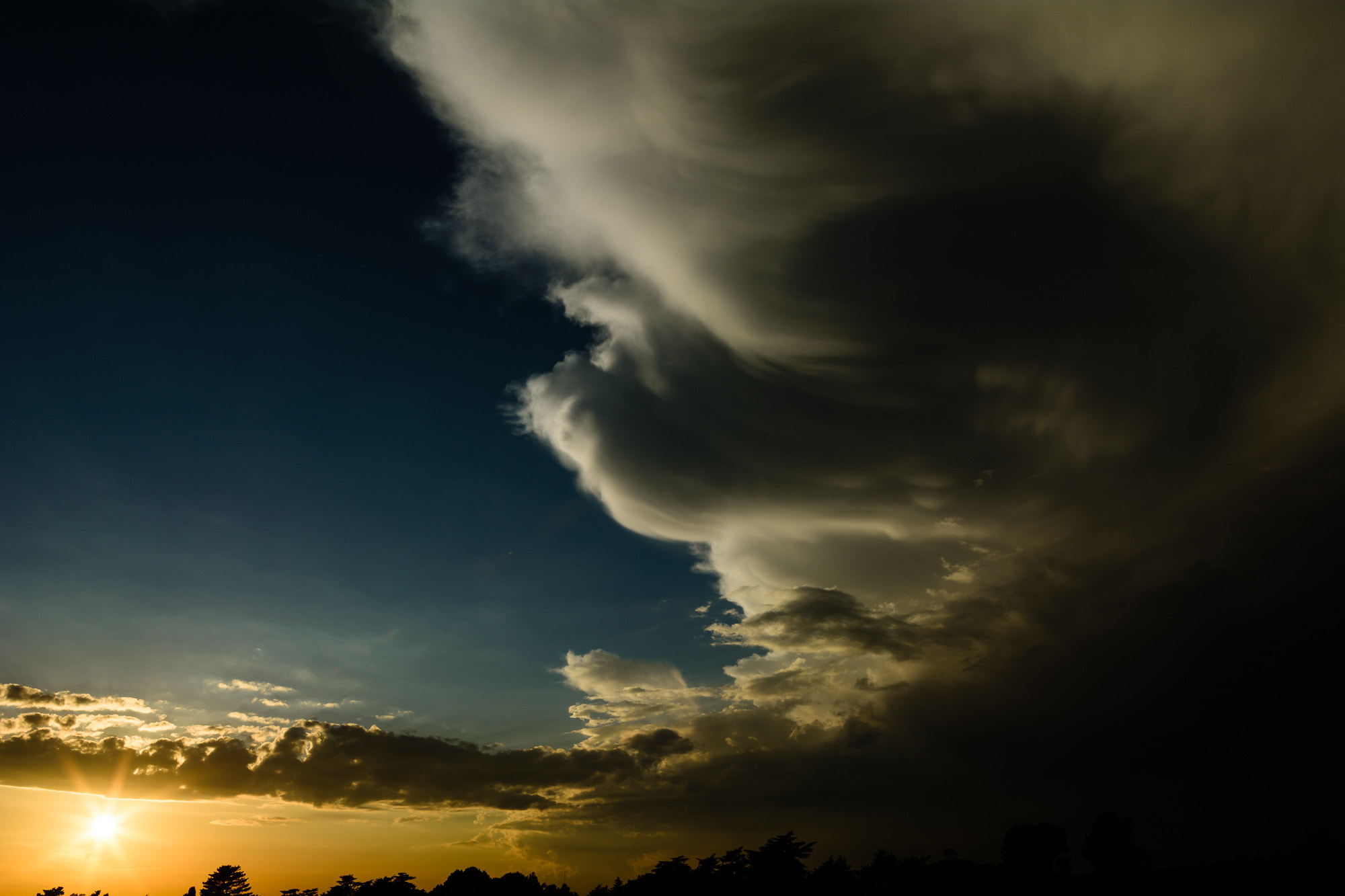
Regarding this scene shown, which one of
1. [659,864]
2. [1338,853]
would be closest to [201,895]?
[659,864]

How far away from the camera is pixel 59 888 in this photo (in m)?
139

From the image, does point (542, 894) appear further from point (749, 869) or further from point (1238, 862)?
point (1238, 862)

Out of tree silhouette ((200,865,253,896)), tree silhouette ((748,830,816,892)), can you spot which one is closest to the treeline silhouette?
tree silhouette ((748,830,816,892))

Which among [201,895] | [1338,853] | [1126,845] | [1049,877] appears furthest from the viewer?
[201,895]

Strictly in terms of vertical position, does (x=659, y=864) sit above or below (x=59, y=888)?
above

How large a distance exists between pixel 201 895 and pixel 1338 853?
20324 cm

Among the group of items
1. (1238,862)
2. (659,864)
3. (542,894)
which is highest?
(1238,862)

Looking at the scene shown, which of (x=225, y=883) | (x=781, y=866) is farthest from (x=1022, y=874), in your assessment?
(x=225, y=883)

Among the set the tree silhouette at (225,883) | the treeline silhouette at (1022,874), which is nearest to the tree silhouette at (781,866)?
the treeline silhouette at (1022,874)

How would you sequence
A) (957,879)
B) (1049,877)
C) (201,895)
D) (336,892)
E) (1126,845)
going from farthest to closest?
(336,892)
(201,895)
(1126,845)
(1049,877)
(957,879)

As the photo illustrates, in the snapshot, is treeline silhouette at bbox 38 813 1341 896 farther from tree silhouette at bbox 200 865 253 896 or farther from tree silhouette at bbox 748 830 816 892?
tree silhouette at bbox 200 865 253 896

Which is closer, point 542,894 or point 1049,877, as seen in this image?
point 1049,877

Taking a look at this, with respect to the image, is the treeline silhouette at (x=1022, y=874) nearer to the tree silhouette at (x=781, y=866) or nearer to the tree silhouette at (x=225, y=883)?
the tree silhouette at (x=781, y=866)

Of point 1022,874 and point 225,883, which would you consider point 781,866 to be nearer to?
point 1022,874
